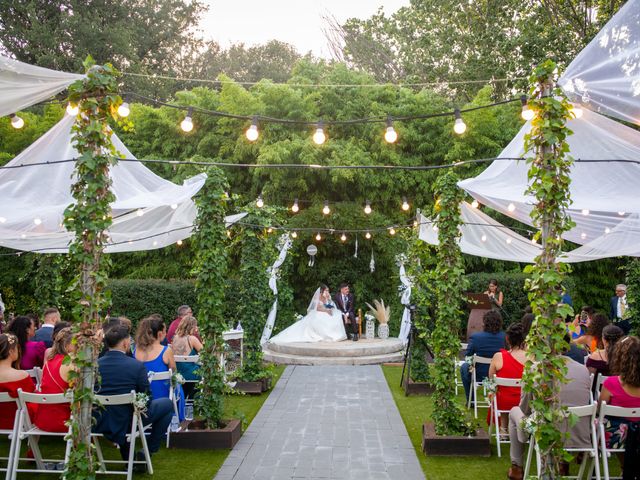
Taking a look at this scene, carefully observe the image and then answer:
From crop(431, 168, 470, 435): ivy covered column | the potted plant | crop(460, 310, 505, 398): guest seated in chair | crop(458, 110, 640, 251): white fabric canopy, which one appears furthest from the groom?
crop(431, 168, 470, 435): ivy covered column

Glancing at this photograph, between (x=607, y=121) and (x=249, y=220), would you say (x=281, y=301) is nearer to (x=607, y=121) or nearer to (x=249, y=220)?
(x=249, y=220)

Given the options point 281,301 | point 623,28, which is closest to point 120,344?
point 623,28

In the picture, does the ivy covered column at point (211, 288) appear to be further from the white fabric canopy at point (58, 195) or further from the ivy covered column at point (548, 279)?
the ivy covered column at point (548, 279)

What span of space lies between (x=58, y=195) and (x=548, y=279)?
5.60m

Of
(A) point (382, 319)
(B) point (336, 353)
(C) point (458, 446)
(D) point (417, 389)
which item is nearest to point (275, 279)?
(B) point (336, 353)

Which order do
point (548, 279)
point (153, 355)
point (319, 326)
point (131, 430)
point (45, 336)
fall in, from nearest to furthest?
point (548, 279) < point (131, 430) < point (153, 355) < point (45, 336) < point (319, 326)

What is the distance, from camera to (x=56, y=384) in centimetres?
536

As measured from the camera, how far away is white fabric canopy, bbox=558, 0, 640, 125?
4.10 metres

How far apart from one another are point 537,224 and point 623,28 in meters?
1.52

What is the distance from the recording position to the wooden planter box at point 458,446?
6.15 m

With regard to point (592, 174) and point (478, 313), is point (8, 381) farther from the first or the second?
point (478, 313)

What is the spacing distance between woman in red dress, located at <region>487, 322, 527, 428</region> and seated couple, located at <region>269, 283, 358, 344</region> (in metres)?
8.32

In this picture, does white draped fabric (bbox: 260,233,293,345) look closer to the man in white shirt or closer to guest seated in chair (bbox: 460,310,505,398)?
the man in white shirt

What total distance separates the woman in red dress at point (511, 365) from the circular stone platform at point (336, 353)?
6.86 metres
